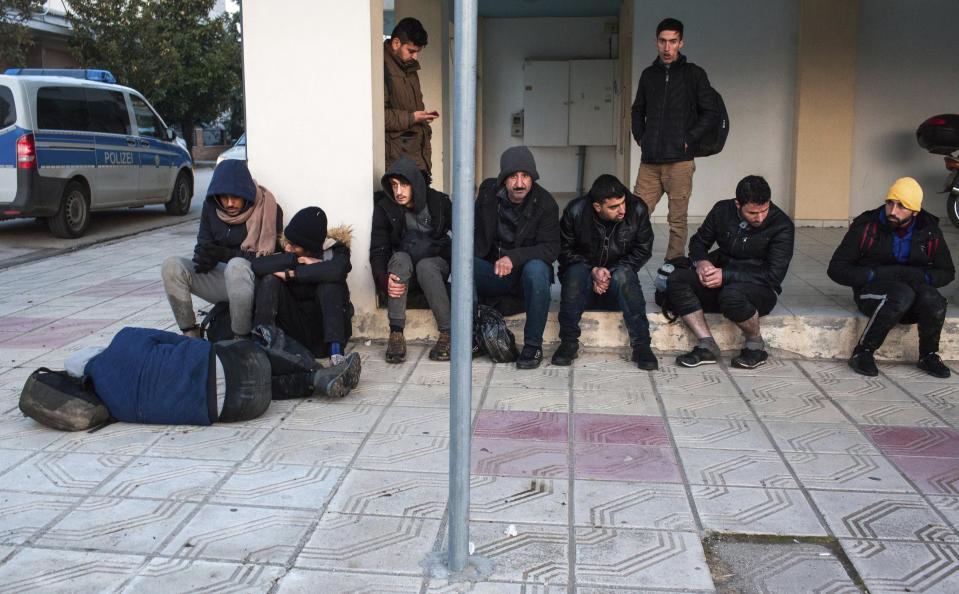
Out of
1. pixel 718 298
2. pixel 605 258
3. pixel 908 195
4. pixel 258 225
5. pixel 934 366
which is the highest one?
pixel 908 195

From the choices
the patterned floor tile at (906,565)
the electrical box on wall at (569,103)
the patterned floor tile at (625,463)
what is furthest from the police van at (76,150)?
the patterned floor tile at (906,565)

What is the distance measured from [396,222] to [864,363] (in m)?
2.94

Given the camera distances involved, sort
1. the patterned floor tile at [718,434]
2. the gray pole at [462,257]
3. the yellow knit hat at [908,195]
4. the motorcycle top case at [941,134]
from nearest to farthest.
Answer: the gray pole at [462,257] → the patterned floor tile at [718,434] → the yellow knit hat at [908,195] → the motorcycle top case at [941,134]

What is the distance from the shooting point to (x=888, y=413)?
16.2 feet

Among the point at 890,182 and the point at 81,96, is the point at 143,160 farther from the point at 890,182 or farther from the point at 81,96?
the point at 890,182

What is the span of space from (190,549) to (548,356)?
10.1 feet

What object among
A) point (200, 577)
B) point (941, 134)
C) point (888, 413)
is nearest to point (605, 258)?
point (888, 413)

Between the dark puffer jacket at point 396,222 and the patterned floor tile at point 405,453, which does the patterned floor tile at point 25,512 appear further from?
the dark puffer jacket at point 396,222

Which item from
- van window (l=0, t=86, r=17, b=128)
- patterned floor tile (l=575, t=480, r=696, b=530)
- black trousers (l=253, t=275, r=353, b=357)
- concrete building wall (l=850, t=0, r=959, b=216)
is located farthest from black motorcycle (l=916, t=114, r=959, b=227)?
van window (l=0, t=86, r=17, b=128)

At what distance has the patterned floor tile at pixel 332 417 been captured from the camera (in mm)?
4699

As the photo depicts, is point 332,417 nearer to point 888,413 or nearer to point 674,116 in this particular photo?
point 888,413

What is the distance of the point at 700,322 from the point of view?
588 centimetres

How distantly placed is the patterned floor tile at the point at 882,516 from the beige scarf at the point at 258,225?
11.3ft

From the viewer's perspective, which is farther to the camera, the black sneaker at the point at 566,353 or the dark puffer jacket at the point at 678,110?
the dark puffer jacket at the point at 678,110
